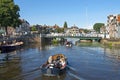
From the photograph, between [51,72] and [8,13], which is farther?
[8,13]

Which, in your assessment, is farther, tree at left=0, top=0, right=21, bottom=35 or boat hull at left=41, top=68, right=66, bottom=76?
tree at left=0, top=0, right=21, bottom=35

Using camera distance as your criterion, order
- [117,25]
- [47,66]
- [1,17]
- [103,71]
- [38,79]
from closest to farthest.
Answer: [38,79]
[47,66]
[103,71]
[1,17]
[117,25]

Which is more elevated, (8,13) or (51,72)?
(8,13)

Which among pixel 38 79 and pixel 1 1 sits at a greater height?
pixel 1 1

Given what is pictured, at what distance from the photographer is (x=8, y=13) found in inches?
3927

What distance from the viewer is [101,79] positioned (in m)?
40.3

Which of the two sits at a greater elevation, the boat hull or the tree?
the tree

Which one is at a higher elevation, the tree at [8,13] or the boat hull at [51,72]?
the tree at [8,13]

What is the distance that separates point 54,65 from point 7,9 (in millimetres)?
61049

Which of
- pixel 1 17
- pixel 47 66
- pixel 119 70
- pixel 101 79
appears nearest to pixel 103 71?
pixel 119 70

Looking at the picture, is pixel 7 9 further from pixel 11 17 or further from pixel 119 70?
pixel 119 70

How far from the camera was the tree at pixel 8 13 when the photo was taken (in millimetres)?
99500

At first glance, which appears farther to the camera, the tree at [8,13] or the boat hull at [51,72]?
the tree at [8,13]

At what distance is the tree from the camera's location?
326 feet
